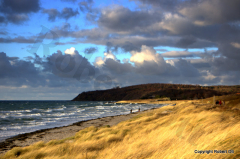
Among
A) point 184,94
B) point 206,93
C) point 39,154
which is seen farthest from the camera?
point 184,94

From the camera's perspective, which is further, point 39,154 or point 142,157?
point 39,154

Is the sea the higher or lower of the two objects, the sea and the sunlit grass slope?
the lower

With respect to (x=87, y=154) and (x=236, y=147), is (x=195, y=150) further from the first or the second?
(x=87, y=154)

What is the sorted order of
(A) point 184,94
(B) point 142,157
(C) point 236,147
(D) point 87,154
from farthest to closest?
(A) point 184,94 < (D) point 87,154 < (B) point 142,157 < (C) point 236,147

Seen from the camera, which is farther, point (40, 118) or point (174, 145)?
point (40, 118)

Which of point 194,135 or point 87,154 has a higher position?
point 194,135

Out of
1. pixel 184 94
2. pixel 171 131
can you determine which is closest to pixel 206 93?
pixel 184 94

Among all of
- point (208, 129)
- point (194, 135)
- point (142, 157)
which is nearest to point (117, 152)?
point (142, 157)

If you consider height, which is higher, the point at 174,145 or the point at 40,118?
the point at 174,145

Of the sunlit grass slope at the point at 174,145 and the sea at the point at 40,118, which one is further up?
the sunlit grass slope at the point at 174,145

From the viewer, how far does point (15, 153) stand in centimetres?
905

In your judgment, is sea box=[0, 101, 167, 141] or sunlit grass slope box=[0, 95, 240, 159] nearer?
sunlit grass slope box=[0, 95, 240, 159]

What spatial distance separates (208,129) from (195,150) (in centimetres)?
239

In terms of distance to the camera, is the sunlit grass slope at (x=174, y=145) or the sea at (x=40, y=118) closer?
the sunlit grass slope at (x=174, y=145)
